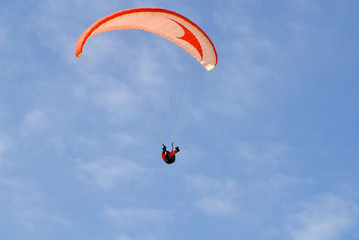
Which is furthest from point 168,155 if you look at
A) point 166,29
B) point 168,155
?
point 166,29

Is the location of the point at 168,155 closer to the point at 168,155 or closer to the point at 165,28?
the point at 168,155

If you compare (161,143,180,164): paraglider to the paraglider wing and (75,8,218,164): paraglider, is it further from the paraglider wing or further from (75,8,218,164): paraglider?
the paraglider wing

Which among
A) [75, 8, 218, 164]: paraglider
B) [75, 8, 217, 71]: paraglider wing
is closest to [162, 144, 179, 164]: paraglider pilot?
[75, 8, 218, 164]: paraglider

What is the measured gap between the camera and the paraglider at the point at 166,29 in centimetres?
3092

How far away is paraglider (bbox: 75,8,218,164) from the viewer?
30.9 metres

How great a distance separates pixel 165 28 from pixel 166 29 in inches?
6.7

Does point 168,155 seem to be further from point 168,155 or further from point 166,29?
point 166,29

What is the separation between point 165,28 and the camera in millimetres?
34938

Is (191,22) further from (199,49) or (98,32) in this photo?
(98,32)

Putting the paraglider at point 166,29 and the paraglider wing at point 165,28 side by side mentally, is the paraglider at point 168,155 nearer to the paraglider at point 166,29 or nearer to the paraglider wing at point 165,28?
the paraglider at point 166,29

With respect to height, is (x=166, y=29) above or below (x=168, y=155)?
above

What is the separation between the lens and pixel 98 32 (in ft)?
105

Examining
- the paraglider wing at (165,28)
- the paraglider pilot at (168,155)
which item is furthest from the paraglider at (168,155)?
the paraglider wing at (165,28)

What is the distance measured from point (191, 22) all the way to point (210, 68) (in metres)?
3.59
